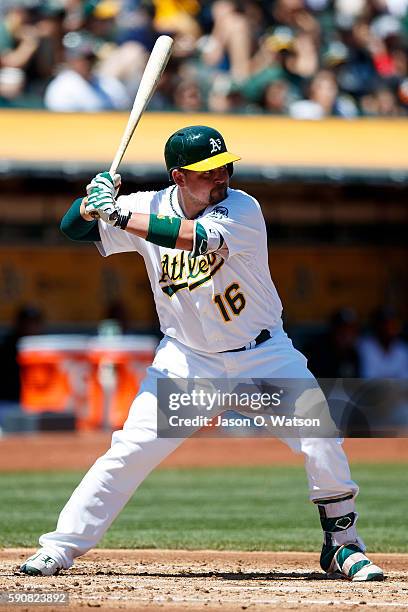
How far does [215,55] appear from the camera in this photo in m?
13.8

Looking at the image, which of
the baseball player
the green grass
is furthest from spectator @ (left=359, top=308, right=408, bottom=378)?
the baseball player

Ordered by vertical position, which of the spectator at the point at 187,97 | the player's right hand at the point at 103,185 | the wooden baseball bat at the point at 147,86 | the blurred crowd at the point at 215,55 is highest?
the blurred crowd at the point at 215,55

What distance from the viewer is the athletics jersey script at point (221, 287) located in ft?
17.1

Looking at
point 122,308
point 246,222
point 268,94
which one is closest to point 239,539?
point 246,222

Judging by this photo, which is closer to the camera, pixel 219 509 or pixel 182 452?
pixel 219 509

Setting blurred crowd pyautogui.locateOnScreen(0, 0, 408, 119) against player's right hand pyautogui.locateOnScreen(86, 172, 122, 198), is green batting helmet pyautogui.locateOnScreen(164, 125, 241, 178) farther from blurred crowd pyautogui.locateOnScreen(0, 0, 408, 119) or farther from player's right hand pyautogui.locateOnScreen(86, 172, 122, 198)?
blurred crowd pyautogui.locateOnScreen(0, 0, 408, 119)

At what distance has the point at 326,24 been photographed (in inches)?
608

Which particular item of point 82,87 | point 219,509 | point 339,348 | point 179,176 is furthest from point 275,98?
point 179,176

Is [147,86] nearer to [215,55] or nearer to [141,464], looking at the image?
[141,464]

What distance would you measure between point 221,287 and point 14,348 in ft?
26.0

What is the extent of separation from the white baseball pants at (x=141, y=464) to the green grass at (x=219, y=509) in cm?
144

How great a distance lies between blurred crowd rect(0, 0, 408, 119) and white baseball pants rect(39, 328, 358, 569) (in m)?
7.67

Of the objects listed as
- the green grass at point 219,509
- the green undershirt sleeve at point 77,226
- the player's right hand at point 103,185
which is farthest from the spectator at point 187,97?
the player's right hand at point 103,185

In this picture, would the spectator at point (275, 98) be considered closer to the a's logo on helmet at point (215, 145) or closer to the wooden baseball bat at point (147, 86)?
the wooden baseball bat at point (147, 86)
